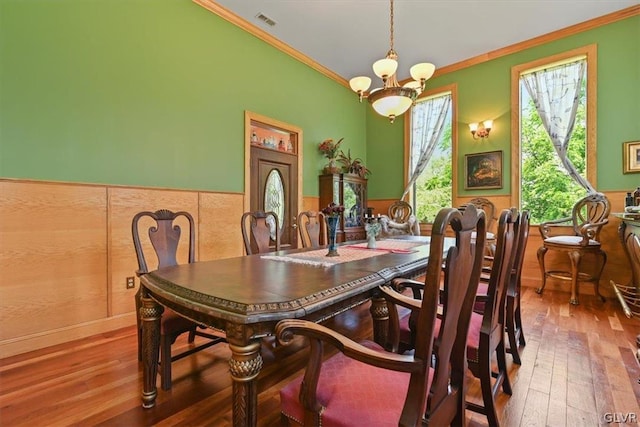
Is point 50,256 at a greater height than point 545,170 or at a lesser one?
lesser

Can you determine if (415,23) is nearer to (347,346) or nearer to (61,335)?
(347,346)

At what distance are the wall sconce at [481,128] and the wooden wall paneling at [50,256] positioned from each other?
5.08 m

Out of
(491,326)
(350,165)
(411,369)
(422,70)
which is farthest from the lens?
(350,165)

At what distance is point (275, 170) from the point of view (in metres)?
4.38

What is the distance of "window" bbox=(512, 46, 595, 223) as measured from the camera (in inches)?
152

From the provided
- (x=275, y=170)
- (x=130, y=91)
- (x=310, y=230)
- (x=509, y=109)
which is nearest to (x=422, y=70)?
(x=310, y=230)

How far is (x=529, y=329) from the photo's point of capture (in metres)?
2.61

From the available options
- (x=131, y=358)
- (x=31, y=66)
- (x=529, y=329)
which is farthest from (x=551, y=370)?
(x=31, y=66)

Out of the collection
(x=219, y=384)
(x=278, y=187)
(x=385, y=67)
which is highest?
(x=385, y=67)

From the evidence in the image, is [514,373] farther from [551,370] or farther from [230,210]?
[230,210]

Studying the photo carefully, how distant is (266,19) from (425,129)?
10.6 ft

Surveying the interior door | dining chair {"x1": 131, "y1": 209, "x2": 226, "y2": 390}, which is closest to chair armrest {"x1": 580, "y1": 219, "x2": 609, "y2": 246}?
the interior door

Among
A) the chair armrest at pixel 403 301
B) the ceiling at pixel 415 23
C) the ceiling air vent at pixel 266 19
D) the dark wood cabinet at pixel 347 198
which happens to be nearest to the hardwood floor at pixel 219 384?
the chair armrest at pixel 403 301

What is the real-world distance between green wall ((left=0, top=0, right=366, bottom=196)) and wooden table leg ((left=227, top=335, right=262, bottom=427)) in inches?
98.7
